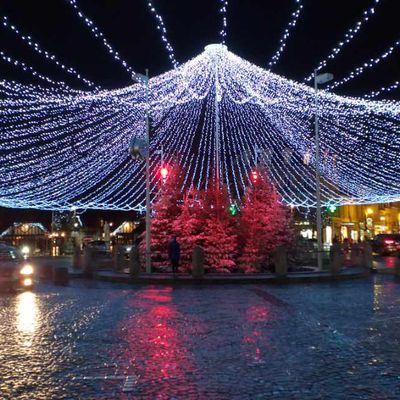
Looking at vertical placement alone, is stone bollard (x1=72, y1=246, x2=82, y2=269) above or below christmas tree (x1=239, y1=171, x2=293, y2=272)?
below

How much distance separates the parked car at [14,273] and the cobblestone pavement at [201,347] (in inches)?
127

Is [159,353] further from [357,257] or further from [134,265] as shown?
[357,257]

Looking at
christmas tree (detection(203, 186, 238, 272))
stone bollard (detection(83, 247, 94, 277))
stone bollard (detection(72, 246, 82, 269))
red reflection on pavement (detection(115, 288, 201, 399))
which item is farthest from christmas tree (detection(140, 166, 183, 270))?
red reflection on pavement (detection(115, 288, 201, 399))

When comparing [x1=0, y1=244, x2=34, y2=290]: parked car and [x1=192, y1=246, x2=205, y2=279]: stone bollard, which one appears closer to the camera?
[x1=0, y1=244, x2=34, y2=290]: parked car

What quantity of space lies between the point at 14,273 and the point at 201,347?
11.0 metres

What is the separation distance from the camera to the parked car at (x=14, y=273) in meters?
18.0

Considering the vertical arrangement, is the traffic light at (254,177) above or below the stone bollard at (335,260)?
above

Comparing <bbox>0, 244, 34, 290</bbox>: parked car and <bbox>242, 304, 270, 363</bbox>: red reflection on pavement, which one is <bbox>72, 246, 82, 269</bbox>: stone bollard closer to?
<bbox>0, 244, 34, 290</bbox>: parked car

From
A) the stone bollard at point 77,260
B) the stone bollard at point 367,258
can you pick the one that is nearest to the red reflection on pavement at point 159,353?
the stone bollard at point 367,258

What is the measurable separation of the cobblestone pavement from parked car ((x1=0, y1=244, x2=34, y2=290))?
3.22m

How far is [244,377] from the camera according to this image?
22.8 ft

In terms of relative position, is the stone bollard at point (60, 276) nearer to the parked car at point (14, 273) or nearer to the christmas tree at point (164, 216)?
the parked car at point (14, 273)

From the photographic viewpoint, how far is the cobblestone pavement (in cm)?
650

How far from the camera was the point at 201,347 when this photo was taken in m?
8.77
